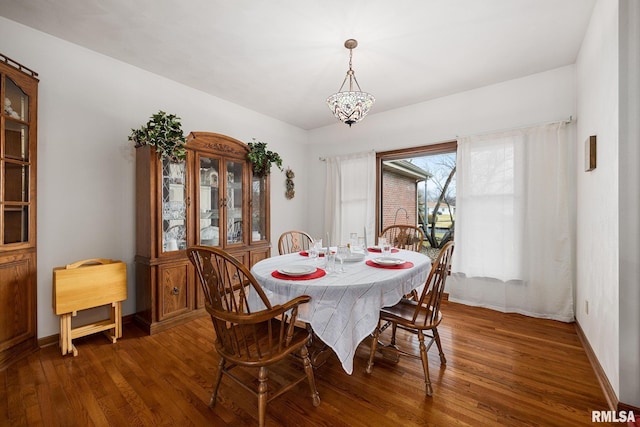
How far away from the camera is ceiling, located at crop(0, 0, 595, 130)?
6.39 ft

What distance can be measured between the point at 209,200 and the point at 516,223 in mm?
3426

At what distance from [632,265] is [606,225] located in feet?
1.27

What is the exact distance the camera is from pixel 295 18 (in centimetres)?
206

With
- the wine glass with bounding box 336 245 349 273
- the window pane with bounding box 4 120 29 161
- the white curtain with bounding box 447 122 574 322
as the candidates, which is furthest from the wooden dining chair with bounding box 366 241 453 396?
the window pane with bounding box 4 120 29 161

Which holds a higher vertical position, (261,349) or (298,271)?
(298,271)

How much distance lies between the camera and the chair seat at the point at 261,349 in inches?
52.8

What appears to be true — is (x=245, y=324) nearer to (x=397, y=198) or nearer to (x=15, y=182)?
(x=15, y=182)

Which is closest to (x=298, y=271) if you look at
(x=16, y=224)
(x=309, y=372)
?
(x=309, y=372)

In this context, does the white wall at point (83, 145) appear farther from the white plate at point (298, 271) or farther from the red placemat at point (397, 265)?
the red placemat at point (397, 265)

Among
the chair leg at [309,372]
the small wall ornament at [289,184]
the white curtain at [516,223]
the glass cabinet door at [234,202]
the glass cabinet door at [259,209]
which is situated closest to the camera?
the chair leg at [309,372]

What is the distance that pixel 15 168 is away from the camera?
2.03m

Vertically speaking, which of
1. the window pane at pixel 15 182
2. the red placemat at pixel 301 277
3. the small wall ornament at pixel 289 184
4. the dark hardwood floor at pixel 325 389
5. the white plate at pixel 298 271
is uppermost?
the small wall ornament at pixel 289 184

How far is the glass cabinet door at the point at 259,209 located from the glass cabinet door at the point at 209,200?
1.74 feet

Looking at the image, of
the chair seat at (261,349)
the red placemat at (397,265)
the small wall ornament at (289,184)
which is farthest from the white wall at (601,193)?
the small wall ornament at (289,184)
